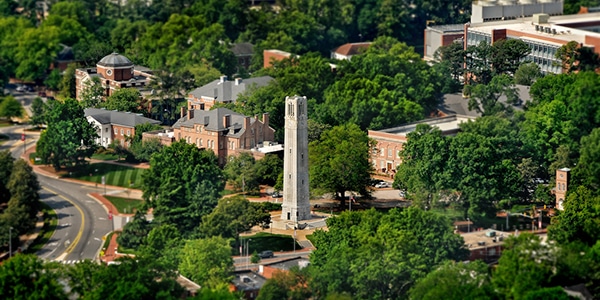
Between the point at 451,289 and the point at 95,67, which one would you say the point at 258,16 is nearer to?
the point at 95,67

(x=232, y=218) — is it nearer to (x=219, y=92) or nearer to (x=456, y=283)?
(x=456, y=283)

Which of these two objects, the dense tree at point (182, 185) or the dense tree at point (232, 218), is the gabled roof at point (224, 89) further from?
the dense tree at point (232, 218)

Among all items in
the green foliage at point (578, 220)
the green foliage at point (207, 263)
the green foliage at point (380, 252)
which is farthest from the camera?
the green foliage at point (578, 220)

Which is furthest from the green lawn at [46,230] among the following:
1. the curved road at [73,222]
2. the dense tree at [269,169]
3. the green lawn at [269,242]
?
the dense tree at [269,169]

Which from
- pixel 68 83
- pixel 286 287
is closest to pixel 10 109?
pixel 68 83

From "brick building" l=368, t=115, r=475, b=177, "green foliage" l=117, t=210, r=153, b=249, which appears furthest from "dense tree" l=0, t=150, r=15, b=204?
"brick building" l=368, t=115, r=475, b=177

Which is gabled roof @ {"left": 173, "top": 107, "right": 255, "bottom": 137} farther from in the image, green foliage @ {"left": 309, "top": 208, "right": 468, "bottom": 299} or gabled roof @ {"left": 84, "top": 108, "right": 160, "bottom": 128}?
green foliage @ {"left": 309, "top": 208, "right": 468, "bottom": 299}

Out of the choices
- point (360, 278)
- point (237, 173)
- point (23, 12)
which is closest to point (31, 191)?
point (237, 173)
